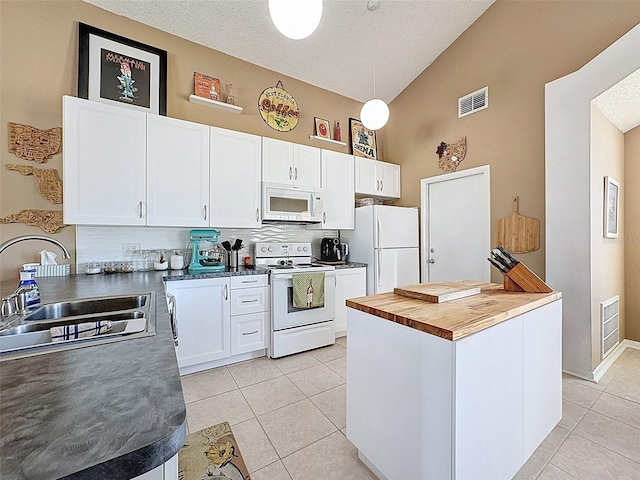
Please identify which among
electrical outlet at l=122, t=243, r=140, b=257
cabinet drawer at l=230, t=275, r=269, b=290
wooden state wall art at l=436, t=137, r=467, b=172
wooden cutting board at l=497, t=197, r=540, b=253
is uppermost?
wooden state wall art at l=436, t=137, r=467, b=172

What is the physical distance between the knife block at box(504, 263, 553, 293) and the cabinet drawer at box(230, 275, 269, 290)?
210 cm

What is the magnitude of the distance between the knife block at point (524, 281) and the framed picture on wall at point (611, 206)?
5.19 feet

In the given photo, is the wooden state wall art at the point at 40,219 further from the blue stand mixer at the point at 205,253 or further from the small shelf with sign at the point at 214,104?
the small shelf with sign at the point at 214,104

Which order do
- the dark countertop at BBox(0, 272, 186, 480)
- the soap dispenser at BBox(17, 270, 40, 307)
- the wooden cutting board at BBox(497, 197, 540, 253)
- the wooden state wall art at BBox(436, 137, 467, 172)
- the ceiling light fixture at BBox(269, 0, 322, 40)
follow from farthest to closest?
the wooden state wall art at BBox(436, 137, 467, 172)
the wooden cutting board at BBox(497, 197, 540, 253)
the ceiling light fixture at BBox(269, 0, 322, 40)
the soap dispenser at BBox(17, 270, 40, 307)
the dark countertop at BBox(0, 272, 186, 480)

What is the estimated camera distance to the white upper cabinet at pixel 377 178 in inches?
159

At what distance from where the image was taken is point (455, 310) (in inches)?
52.0

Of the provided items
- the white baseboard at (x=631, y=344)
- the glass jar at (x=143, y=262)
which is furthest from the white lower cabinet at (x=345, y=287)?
the white baseboard at (x=631, y=344)

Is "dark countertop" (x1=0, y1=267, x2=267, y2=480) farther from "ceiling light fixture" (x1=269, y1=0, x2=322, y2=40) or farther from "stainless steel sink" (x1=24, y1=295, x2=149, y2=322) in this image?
"ceiling light fixture" (x1=269, y1=0, x2=322, y2=40)

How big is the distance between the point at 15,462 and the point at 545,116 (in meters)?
3.80

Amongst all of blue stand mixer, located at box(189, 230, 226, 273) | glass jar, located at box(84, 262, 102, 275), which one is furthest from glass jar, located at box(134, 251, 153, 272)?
blue stand mixer, located at box(189, 230, 226, 273)

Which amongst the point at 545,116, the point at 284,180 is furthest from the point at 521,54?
the point at 284,180

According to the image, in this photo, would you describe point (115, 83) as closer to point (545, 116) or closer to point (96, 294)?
point (96, 294)

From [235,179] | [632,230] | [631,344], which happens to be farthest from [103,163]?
[631,344]

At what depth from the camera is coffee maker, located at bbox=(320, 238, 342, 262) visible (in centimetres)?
380
